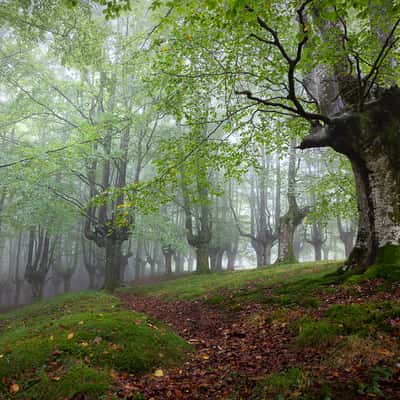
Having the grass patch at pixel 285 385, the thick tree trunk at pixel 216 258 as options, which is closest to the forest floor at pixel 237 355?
the grass patch at pixel 285 385

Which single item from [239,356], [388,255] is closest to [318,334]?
[239,356]

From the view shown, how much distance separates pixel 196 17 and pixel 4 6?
832cm

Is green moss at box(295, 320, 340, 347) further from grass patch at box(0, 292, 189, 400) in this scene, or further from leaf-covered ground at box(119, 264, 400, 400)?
grass patch at box(0, 292, 189, 400)

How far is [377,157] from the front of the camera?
8.41m

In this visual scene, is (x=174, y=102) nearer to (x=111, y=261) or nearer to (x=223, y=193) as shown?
(x=223, y=193)

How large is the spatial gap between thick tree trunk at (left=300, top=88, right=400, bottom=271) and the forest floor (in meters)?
1.22

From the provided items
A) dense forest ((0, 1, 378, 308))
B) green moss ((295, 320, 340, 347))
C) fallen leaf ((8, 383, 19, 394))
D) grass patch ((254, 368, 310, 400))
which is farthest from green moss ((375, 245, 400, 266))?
fallen leaf ((8, 383, 19, 394))

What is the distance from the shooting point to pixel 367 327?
4.74 meters

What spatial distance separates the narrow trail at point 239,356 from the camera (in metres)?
3.89

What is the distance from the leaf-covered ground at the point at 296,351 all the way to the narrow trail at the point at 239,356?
0.04ft

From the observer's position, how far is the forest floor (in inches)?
142

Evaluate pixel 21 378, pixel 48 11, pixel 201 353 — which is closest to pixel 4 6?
pixel 48 11

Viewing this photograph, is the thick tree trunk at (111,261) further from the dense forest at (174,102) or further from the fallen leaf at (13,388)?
the fallen leaf at (13,388)

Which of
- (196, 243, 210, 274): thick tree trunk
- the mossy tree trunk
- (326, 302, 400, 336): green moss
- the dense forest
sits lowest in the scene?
(326, 302, 400, 336): green moss
